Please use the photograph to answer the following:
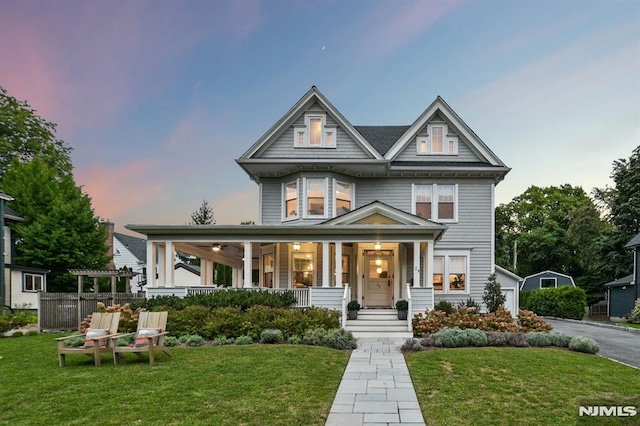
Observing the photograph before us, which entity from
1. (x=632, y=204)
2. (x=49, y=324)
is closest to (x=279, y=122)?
(x=49, y=324)

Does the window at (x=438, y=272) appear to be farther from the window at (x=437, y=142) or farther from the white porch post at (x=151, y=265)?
the white porch post at (x=151, y=265)

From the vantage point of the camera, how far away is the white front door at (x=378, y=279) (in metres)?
15.5

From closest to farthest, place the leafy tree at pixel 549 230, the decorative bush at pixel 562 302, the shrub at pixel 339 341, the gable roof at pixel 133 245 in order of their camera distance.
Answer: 1. the shrub at pixel 339 341
2. the decorative bush at pixel 562 302
3. the leafy tree at pixel 549 230
4. the gable roof at pixel 133 245

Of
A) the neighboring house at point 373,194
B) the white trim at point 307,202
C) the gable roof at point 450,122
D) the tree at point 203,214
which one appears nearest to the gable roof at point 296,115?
the neighboring house at point 373,194

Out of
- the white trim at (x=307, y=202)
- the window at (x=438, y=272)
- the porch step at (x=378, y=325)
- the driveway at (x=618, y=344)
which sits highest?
the white trim at (x=307, y=202)

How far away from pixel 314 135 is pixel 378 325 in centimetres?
819

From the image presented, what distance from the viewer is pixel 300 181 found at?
16297mm

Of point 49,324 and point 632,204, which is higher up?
point 632,204

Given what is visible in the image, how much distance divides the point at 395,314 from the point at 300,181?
6.47 meters

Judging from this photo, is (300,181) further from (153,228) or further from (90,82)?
(90,82)

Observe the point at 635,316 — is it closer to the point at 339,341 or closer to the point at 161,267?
the point at 339,341

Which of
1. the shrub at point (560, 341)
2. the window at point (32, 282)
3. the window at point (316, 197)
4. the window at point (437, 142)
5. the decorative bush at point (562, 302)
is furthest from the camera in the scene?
the window at point (32, 282)

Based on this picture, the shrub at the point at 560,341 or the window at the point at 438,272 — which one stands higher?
the window at the point at 438,272

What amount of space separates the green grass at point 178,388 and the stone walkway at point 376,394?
23 cm
